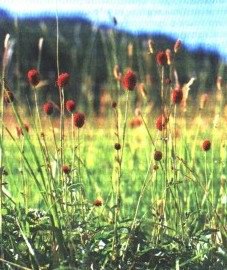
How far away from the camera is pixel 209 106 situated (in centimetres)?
718

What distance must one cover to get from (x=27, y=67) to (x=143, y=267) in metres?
8.46

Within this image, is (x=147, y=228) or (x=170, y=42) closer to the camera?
(x=147, y=228)

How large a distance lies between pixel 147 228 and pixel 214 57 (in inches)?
281

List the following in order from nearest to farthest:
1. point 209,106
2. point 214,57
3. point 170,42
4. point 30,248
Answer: point 30,248
point 209,106
point 170,42
point 214,57

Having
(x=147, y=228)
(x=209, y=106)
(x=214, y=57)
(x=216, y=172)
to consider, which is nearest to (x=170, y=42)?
(x=214, y=57)

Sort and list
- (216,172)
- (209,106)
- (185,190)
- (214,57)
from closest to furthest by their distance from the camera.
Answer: (185,190) < (216,172) < (209,106) < (214,57)

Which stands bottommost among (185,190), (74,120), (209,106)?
(209,106)

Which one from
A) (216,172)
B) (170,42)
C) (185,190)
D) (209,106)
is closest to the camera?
(185,190)

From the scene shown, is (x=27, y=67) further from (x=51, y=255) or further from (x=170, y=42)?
(x=51, y=255)

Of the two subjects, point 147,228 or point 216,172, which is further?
point 216,172

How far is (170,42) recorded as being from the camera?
28.3 feet

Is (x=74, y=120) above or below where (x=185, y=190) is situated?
above

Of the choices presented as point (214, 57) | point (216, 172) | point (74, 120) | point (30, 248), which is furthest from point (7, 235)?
point (214, 57)

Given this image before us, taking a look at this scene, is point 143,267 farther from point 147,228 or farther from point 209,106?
point 209,106
